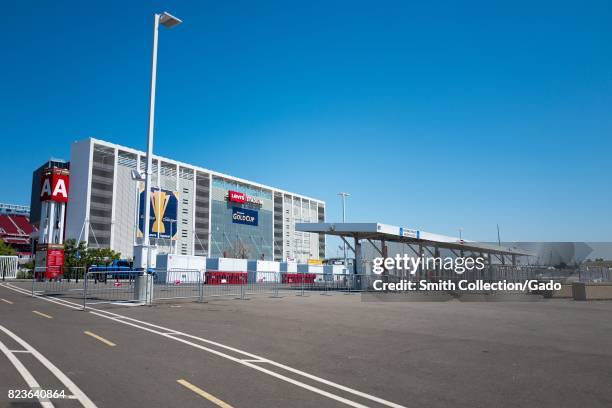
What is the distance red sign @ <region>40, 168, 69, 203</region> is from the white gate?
32.6 ft

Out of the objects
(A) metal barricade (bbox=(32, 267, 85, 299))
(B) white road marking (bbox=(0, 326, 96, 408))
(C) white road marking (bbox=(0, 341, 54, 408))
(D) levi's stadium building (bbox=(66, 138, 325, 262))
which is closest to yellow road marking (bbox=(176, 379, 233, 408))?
(B) white road marking (bbox=(0, 326, 96, 408))

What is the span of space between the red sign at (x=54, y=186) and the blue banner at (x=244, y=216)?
61.4 meters

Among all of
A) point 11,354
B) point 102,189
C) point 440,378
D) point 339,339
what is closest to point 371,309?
point 339,339

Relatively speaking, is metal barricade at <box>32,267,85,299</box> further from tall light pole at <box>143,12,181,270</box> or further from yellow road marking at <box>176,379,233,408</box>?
yellow road marking at <box>176,379,233,408</box>

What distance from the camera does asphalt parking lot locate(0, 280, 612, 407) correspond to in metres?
5.82

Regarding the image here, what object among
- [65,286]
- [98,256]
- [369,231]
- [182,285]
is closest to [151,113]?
[182,285]

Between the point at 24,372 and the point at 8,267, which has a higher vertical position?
the point at 8,267

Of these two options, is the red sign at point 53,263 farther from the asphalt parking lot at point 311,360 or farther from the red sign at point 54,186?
the asphalt parking lot at point 311,360

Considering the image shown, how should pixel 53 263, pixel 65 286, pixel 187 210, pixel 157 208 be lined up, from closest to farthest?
pixel 65 286 < pixel 157 208 < pixel 53 263 < pixel 187 210

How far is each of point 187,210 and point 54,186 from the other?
52.4 m

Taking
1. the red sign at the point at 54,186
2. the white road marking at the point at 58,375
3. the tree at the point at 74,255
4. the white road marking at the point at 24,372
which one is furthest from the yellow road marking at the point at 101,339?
the tree at the point at 74,255

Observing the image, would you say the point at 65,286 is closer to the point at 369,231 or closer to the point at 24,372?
the point at 369,231

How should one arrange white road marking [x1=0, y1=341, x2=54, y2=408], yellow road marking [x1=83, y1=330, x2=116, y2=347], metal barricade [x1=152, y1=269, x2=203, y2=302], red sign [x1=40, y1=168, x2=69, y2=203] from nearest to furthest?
white road marking [x1=0, y1=341, x2=54, y2=408] → yellow road marking [x1=83, y1=330, x2=116, y2=347] → metal barricade [x1=152, y1=269, x2=203, y2=302] → red sign [x1=40, y1=168, x2=69, y2=203]

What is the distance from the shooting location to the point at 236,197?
108250mm
